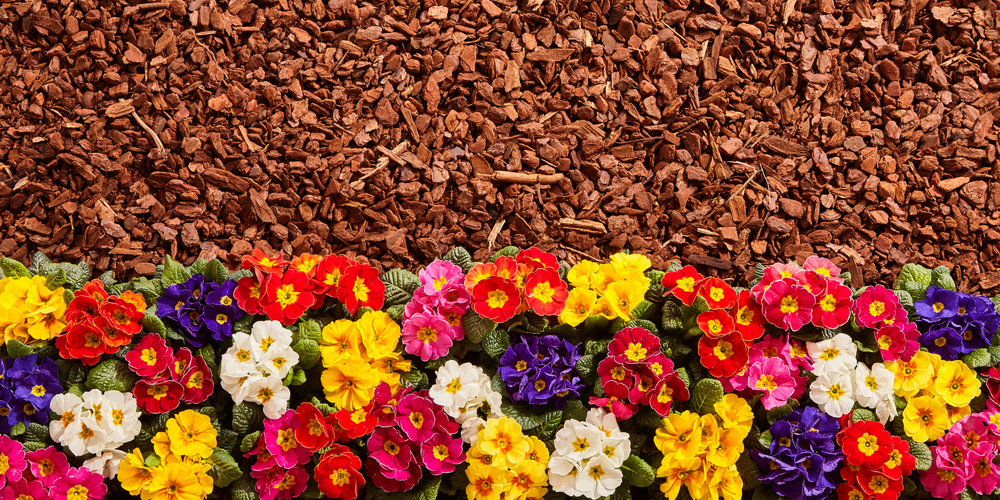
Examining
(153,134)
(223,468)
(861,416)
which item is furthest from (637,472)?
(153,134)

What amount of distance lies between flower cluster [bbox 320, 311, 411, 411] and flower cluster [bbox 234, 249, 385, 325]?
0.24 feet

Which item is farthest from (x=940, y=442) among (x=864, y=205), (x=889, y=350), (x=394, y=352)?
(x=394, y=352)

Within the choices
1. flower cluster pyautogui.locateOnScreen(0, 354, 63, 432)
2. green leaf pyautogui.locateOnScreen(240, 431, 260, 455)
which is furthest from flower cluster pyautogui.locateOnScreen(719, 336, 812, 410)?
flower cluster pyautogui.locateOnScreen(0, 354, 63, 432)

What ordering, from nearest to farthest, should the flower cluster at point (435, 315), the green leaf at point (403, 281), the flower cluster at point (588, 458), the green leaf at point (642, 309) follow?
the flower cluster at point (588, 458), the flower cluster at point (435, 315), the green leaf at point (642, 309), the green leaf at point (403, 281)

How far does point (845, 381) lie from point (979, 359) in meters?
0.48

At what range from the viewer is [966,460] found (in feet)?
6.65

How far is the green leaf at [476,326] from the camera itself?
203 cm

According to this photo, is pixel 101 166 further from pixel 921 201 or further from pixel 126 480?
pixel 921 201

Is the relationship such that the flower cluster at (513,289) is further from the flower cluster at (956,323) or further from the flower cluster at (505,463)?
the flower cluster at (956,323)

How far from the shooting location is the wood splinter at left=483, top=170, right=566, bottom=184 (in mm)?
2600

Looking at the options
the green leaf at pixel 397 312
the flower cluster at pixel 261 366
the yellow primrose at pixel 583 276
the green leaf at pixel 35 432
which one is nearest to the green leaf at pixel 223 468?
the flower cluster at pixel 261 366

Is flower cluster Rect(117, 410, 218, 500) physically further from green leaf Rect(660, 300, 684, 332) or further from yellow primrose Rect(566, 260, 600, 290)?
green leaf Rect(660, 300, 684, 332)

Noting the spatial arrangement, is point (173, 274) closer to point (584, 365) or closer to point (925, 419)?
point (584, 365)

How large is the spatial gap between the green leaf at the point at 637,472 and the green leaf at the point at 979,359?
1119mm
